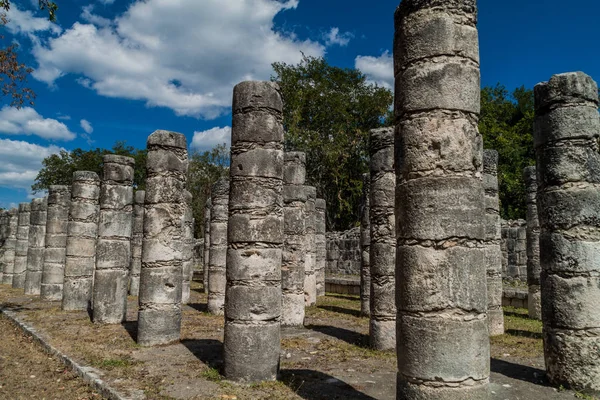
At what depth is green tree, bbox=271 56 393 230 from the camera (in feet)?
114

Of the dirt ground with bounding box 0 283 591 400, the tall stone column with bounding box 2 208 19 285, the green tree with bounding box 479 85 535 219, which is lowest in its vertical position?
the dirt ground with bounding box 0 283 591 400

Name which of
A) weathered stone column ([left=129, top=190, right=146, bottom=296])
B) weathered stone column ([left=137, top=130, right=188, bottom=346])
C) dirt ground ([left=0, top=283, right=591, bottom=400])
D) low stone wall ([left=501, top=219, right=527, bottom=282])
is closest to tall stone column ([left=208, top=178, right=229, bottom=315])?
dirt ground ([left=0, top=283, right=591, bottom=400])

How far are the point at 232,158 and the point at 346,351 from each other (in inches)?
169

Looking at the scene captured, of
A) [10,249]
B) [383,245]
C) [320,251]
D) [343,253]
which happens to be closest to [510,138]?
[343,253]

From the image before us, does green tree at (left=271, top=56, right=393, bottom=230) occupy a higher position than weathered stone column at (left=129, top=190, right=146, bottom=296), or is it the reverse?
green tree at (left=271, top=56, right=393, bottom=230)

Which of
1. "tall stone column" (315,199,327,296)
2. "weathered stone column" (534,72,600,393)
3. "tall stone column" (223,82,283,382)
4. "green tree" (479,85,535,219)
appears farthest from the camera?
"green tree" (479,85,535,219)

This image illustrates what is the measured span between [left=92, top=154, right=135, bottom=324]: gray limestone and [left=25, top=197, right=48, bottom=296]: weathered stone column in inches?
301

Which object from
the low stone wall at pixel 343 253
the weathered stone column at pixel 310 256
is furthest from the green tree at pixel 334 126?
the weathered stone column at pixel 310 256

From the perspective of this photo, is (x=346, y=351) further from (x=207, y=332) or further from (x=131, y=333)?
(x=131, y=333)

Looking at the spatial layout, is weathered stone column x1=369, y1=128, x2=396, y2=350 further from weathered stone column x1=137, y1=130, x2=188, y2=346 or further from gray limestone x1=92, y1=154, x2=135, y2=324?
gray limestone x1=92, y1=154, x2=135, y2=324

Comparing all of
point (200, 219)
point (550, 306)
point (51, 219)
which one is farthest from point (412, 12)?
point (200, 219)

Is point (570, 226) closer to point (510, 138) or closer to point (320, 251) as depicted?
point (320, 251)

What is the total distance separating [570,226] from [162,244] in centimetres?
737

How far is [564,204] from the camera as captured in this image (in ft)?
24.7
